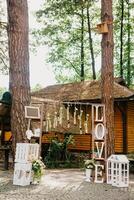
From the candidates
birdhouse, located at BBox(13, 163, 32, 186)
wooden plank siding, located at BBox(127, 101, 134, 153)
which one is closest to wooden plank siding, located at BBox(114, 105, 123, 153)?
wooden plank siding, located at BBox(127, 101, 134, 153)

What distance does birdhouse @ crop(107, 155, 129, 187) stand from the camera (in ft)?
36.1

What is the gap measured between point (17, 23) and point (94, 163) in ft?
16.1

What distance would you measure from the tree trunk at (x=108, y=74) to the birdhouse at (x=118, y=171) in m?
0.71

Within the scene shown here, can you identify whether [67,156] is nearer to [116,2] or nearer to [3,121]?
[3,121]

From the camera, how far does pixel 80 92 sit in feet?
71.4

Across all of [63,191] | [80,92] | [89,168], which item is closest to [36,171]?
[63,191]

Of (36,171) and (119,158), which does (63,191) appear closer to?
(36,171)

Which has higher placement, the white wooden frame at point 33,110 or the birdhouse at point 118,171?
the white wooden frame at point 33,110

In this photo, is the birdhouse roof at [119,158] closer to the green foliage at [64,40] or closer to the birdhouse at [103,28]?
the birdhouse at [103,28]

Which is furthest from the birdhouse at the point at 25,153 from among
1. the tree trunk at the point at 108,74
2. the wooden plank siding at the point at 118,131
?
the wooden plank siding at the point at 118,131

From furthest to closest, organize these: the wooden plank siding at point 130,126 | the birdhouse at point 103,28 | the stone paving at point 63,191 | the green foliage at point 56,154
A: the wooden plank siding at point 130,126, the green foliage at point 56,154, the birdhouse at point 103,28, the stone paving at point 63,191

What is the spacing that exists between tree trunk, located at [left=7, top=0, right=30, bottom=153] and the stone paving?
167 cm

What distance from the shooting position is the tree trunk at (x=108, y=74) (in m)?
12.3

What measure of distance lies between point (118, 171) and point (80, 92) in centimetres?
1074
